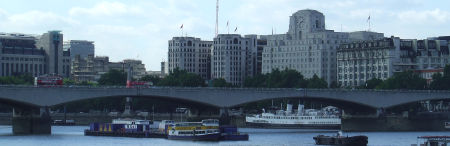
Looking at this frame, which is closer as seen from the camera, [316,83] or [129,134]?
[129,134]

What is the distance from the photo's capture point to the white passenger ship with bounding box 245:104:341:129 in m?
140

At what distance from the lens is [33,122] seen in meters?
113

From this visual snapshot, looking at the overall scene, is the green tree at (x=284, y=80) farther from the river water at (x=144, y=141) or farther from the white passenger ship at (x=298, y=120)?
the river water at (x=144, y=141)

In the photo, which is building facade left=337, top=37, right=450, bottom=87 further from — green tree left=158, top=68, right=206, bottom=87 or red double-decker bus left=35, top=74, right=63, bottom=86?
red double-decker bus left=35, top=74, right=63, bottom=86

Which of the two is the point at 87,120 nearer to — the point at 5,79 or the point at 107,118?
the point at 107,118

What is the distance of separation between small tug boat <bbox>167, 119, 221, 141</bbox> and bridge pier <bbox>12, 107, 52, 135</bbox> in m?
17.3

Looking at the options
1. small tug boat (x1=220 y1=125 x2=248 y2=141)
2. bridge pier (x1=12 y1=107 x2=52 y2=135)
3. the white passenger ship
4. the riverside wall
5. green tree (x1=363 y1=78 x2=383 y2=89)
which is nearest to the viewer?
small tug boat (x1=220 y1=125 x2=248 y2=141)

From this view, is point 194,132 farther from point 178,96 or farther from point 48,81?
point 48,81

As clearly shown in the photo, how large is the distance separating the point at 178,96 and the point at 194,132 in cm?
2095

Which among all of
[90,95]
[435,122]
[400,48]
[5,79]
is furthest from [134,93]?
[400,48]

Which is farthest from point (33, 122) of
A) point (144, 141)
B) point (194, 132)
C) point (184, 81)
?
point (184, 81)

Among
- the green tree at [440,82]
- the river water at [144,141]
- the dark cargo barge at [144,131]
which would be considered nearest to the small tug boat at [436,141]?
the river water at [144,141]

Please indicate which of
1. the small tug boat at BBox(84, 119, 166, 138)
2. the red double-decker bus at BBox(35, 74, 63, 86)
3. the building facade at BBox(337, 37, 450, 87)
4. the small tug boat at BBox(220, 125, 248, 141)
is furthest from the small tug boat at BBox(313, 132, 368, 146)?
the building facade at BBox(337, 37, 450, 87)

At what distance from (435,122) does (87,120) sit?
53.6 metres
